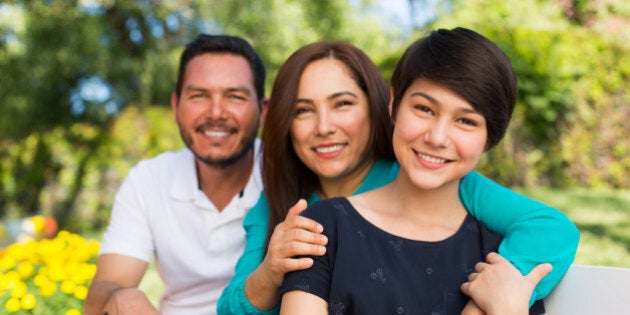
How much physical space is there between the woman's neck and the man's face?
2.12ft

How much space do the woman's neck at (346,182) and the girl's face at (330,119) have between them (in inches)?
3.2

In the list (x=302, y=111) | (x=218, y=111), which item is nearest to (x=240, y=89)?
(x=218, y=111)

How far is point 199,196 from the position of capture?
311 cm

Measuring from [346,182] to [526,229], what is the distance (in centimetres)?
83

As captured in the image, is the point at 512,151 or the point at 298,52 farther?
the point at 512,151

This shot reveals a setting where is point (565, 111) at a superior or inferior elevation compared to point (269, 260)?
inferior

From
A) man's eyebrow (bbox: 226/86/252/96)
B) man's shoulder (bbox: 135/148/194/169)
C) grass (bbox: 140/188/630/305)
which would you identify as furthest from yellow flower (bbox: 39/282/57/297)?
grass (bbox: 140/188/630/305)

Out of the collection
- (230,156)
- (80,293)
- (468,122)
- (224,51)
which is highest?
(224,51)

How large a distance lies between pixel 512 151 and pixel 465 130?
6.32 m

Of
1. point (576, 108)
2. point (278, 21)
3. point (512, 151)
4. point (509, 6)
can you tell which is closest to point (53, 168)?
point (278, 21)

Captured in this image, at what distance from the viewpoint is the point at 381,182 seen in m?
2.54

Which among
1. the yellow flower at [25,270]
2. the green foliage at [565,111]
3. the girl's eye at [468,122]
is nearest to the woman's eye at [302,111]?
the girl's eye at [468,122]

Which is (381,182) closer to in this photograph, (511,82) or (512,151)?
(511,82)

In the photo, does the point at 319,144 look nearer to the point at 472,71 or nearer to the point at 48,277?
the point at 472,71
